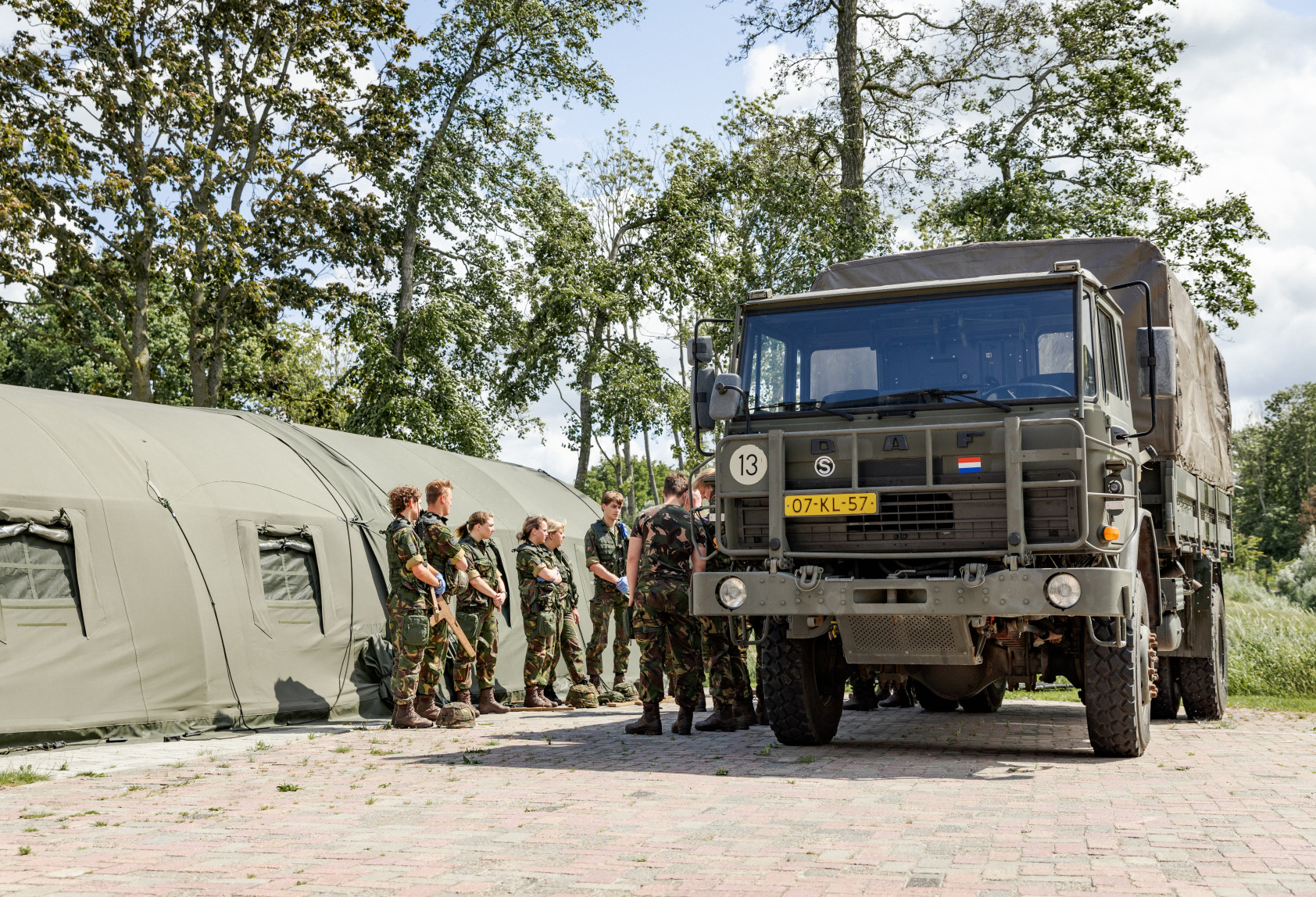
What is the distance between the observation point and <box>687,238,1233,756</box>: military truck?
7867 mm

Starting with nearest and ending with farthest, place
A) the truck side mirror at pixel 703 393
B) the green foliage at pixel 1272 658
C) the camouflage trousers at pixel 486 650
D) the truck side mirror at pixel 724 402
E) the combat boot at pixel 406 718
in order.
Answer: the truck side mirror at pixel 724 402 < the truck side mirror at pixel 703 393 < the combat boot at pixel 406 718 < the camouflage trousers at pixel 486 650 < the green foliage at pixel 1272 658

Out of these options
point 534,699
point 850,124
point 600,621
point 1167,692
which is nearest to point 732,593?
point 1167,692

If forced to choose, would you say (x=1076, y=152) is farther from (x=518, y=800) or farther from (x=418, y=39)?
(x=518, y=800)

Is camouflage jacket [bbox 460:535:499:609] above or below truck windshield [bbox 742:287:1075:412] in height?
below

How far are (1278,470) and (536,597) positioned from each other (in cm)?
7815

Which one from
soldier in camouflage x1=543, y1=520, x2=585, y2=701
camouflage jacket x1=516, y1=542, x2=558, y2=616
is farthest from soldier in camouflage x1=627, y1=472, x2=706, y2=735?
soldier in camouflage x1=543, y1=520, x2=585, y2=701

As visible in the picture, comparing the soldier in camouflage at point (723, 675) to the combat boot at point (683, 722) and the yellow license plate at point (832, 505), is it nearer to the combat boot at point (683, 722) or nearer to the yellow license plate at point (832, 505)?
Answer: the combat boot at point (683, 722)

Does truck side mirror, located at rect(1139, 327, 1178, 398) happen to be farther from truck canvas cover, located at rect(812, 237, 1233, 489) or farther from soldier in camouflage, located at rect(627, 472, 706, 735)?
soldier in camouflage, located at rect(627, 472, 706, 735)

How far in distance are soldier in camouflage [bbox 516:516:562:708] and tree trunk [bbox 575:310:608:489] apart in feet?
51.3

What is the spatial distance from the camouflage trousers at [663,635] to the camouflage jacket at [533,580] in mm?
3084

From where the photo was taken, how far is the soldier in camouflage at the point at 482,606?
40.3 ft

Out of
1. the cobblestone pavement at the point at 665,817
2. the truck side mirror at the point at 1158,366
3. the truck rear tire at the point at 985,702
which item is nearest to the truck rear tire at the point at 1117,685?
the cobblestone pavement at the point at 665,817

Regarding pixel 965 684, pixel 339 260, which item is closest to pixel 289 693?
pixel 965 684

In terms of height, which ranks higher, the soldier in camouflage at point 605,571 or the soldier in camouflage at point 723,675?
the soldier in camouflage at point 605,571
